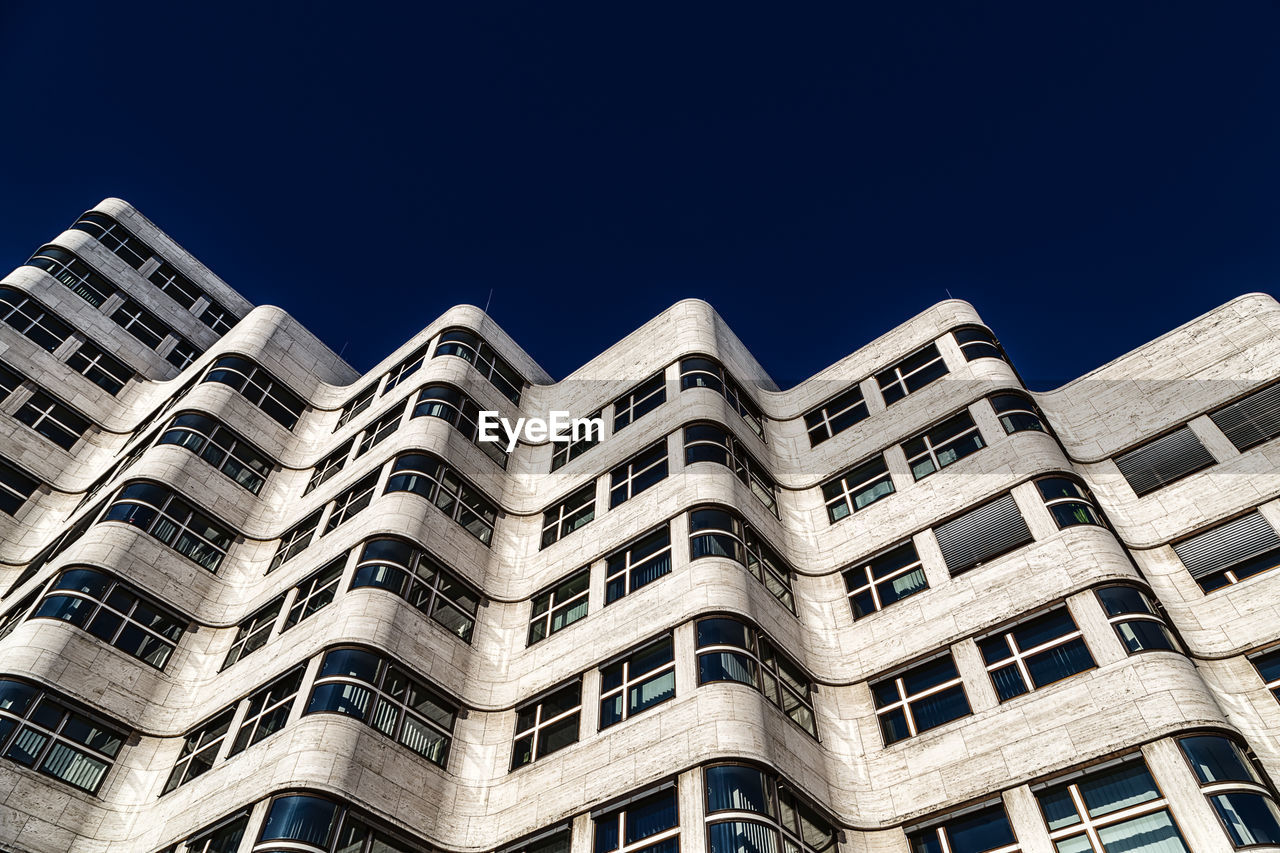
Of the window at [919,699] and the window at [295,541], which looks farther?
the window at [295,541]

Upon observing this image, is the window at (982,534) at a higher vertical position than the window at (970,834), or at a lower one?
higher

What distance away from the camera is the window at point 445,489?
2873 cm

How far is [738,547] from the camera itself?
24.5m

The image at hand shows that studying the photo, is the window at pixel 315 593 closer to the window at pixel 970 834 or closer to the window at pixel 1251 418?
the window at pixel 970 834

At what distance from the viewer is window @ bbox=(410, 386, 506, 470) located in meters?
32.2

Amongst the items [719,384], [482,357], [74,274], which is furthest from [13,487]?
[719,384]

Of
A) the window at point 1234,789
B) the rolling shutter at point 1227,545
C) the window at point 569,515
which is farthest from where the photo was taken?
the window at point 569,515

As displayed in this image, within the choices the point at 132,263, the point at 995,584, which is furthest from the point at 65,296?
the point at 995,584

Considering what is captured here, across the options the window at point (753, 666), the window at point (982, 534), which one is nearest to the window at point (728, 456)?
the window at point (982, 534)

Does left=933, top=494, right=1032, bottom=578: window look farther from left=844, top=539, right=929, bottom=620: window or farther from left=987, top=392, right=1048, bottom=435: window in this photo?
left=987, top=392, right=1048, bottom=435: window

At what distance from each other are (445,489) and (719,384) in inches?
386

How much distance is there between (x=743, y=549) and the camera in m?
24.7

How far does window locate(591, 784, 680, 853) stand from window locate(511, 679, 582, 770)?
283 cm

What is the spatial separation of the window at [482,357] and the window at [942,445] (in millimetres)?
15980
